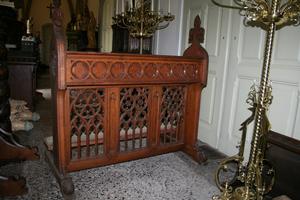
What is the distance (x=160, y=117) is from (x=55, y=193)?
95 cm

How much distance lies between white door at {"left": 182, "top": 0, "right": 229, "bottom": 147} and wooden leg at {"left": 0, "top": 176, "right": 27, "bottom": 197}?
173 centimetres

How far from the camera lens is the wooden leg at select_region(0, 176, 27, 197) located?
1485mm

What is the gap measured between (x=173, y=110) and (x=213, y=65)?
68 centimetres

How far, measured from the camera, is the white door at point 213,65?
235 centimetres

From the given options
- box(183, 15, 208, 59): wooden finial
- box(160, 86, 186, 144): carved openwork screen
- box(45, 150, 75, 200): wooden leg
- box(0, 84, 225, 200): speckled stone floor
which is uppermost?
box(183, 15, 208, 59): wooden finial

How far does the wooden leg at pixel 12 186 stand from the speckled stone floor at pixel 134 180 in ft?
0.11

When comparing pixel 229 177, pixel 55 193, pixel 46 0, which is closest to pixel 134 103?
pixel 55 193

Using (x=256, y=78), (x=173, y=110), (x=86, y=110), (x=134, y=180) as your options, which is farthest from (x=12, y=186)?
(x=256, y=78)

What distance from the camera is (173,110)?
217cm

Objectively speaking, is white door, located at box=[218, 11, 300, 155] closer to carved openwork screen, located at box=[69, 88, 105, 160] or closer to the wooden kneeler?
carved openwork screen, located at box=[69, 88, 105, 160]

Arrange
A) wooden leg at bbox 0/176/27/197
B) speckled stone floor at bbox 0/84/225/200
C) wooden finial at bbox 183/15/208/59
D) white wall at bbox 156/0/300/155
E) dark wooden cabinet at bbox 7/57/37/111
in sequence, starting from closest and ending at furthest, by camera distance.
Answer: wooden leg at bbox 0/176/27/197
speckled stone floor at bbox 0/84/225/200
white wall at bbox 156/0/300/155
wooden finial at bbox 183/15/208/59
dark wooden cabinet at bbox 7/57/37/111

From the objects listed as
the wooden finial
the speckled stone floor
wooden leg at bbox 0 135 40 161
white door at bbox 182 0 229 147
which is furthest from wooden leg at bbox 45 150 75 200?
white door at bbox 182 0 229 147

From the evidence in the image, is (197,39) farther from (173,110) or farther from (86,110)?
(86,110)

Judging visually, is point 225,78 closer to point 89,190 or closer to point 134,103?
point 134,103
